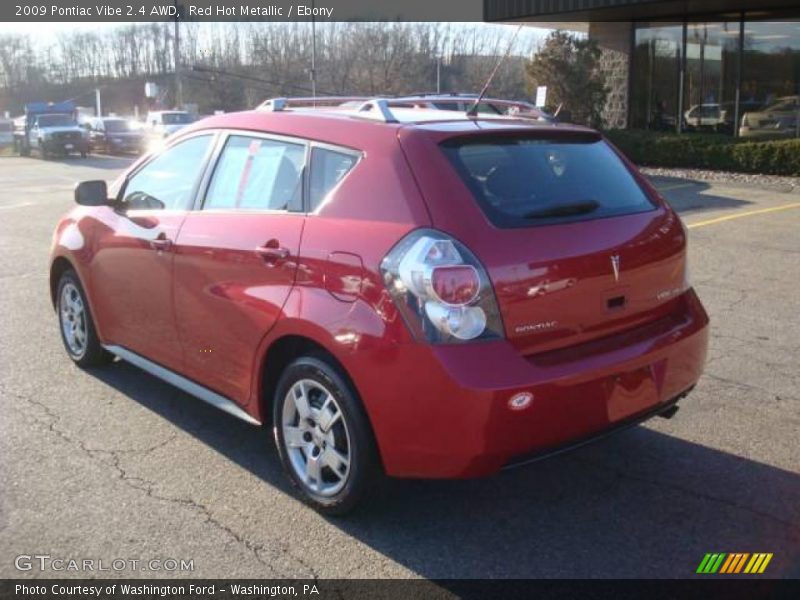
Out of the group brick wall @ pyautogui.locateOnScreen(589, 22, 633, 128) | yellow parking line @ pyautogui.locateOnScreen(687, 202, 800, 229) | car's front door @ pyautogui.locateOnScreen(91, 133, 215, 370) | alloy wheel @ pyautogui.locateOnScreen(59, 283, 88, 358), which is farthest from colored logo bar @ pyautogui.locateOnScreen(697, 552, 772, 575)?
brick wall @ pyautogui.locateOnScreen(589, 22, 633, 128)

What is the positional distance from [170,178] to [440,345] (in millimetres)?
2303

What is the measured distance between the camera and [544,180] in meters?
3.52

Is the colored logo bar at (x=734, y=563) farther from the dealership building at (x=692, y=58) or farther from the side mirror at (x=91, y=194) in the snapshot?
the dealership building at (x=692, y=58)

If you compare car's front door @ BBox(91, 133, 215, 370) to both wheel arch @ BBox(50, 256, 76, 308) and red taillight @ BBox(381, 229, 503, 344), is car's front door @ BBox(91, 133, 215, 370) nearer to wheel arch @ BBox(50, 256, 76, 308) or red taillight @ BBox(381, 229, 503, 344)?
wheel arch @ BBox(50, 256, 76, 308)

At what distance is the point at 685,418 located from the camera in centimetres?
446

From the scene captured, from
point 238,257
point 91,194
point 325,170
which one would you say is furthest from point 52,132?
point 325,170

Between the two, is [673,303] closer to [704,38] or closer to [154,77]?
[704,38]

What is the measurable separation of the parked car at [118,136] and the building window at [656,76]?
68.6 feet

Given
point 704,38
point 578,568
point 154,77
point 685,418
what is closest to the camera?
point 578,568

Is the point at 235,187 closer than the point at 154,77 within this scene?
Yes

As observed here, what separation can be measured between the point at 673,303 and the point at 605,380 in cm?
73

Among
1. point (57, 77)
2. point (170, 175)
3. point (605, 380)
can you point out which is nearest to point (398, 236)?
point (605, 380)

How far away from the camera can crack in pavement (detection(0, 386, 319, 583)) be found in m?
3.18

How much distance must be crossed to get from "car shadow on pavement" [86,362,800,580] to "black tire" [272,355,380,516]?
0.10 metres
